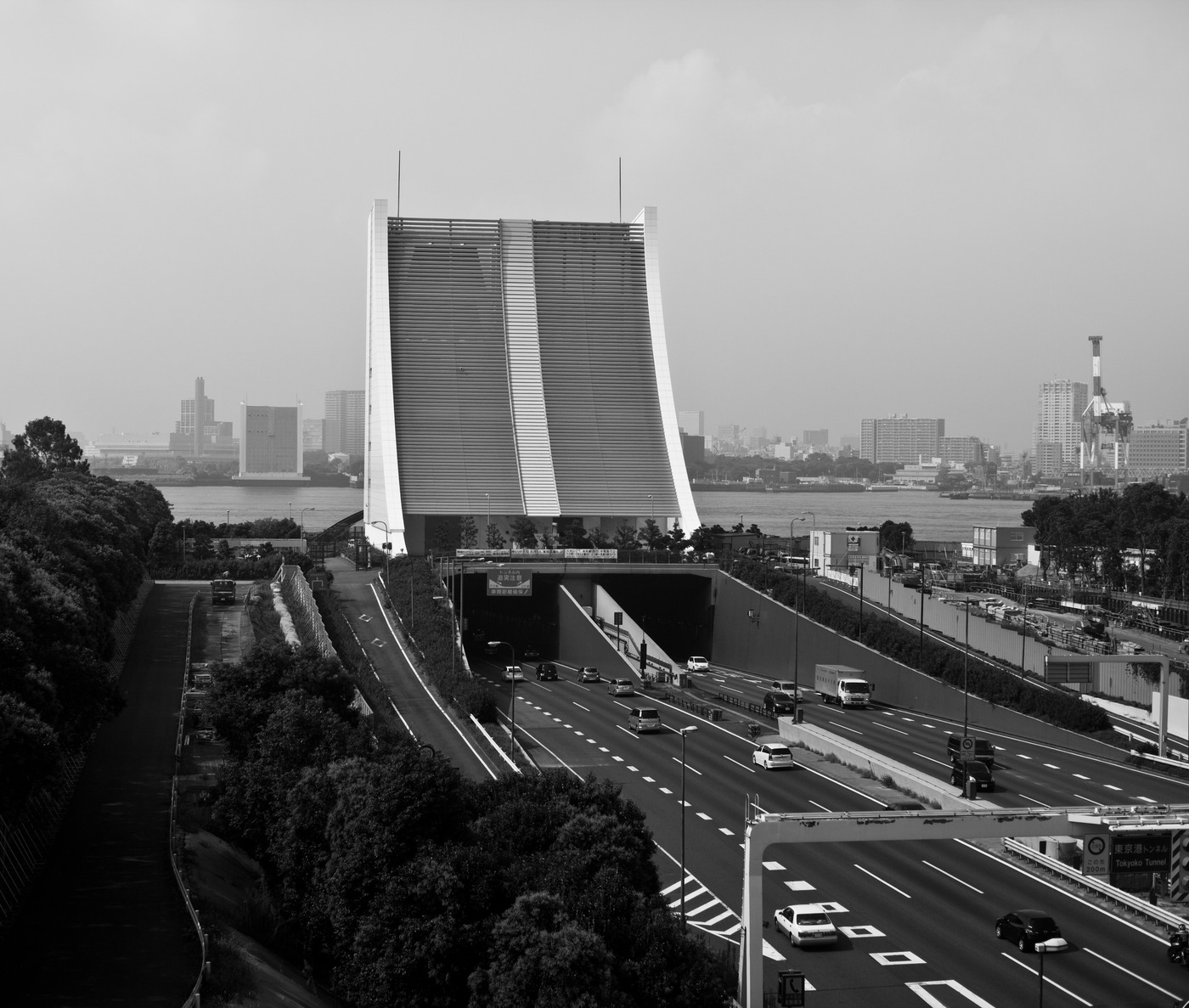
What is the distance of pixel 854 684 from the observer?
122ft

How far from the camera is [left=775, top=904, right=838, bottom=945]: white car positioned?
17719 millimetres

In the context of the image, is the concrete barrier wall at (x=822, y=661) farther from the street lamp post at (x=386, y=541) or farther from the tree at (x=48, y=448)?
the tree at (x=48, y=448)

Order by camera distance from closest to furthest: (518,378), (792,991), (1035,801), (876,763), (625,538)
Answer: (792,991) → (1035,801) → (876,763) → (625,538) → (518,378)

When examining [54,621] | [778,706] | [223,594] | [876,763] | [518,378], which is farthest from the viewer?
[518,378]

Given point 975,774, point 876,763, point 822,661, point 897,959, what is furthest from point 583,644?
point 897,959

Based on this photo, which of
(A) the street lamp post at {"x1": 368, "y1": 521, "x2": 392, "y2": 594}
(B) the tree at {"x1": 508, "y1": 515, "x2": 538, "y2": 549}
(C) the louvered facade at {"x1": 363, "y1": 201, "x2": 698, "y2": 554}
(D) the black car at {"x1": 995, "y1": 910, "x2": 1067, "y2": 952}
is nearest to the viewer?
(D) the black car at {"x1": 995, "y1": 910, "x2": 1067, "y2": 952}

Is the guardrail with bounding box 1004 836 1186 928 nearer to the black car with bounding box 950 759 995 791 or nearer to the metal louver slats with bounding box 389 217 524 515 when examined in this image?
the black car with bounding box 950 759 995 791

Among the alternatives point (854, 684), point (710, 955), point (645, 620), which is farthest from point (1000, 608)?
point (710, 955)

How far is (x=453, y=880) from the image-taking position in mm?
15117

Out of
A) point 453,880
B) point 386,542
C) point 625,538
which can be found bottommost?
point 453,880

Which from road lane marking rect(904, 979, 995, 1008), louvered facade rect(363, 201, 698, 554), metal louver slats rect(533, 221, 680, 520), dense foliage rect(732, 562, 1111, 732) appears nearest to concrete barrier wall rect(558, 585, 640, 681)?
dense foliage rect(732, 562, 1111, 732)

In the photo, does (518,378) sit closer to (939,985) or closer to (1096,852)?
(1096,852)

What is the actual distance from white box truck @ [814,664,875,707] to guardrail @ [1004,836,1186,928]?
47.6 feet

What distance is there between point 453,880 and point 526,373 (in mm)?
50888
